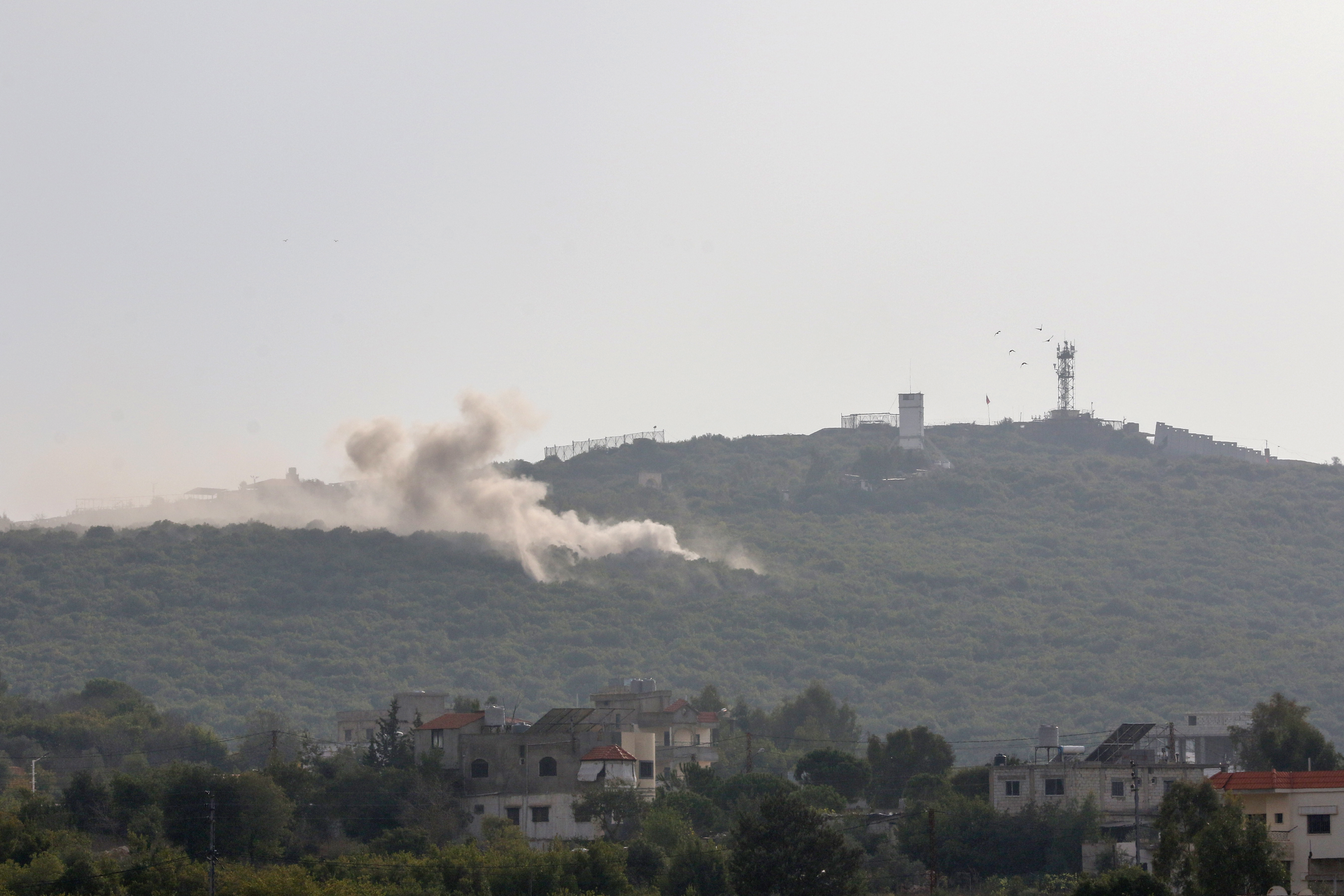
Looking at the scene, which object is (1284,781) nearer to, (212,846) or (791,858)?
(791,858)

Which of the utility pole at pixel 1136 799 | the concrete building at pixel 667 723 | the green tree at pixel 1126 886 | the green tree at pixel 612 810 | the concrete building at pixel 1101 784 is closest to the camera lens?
the green tree at pixel 1126 886

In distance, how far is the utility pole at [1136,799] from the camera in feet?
235

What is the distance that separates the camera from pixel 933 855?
7094 cm

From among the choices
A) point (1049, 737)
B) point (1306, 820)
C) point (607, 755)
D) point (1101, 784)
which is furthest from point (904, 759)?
point (1306, 820)

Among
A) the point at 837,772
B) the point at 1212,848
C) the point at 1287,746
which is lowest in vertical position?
the point at 1212,848

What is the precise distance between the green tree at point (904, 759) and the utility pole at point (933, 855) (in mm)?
15529

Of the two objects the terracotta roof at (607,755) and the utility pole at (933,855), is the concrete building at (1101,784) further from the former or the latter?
the terracotta roof at (607,755)

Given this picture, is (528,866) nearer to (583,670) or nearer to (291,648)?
(583,670)

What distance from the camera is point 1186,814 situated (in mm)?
60031

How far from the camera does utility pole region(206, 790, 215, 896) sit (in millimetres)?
68625

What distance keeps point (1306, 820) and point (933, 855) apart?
12.1m

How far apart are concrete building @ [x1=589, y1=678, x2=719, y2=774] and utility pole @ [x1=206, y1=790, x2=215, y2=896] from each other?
85.7 feet

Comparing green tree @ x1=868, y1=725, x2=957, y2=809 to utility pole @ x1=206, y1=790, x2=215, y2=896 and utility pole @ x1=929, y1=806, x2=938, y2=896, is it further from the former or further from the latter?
utility pole @ x1=206, y1=790, x2=215, y2=896

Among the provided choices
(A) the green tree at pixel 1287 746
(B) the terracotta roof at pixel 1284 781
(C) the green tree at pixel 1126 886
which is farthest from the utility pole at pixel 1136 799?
(A) the green tree at pixel 1287 746
